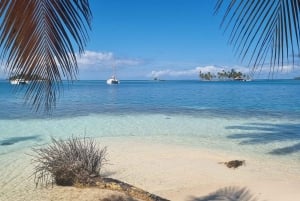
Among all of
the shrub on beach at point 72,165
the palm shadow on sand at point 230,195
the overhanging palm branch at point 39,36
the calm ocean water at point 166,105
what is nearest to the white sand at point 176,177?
the palm shadow on sand at point 230,195

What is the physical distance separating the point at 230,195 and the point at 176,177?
1.67 metres

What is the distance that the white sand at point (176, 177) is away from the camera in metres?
7.19

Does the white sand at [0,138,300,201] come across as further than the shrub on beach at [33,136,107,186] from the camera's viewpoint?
Yes

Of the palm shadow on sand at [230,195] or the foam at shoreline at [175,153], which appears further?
the foam at shoreline at [175,153]

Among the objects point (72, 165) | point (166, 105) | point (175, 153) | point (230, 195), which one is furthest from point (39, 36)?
point (166, 105)

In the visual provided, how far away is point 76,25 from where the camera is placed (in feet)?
7.75

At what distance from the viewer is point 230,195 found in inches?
292

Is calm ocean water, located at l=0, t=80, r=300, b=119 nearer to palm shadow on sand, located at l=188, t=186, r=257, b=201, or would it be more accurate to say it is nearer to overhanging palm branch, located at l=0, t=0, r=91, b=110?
overhanging palm branch, located at l=0, t=0, r=91, b=110

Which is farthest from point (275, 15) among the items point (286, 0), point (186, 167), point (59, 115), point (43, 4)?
point (59, 115)

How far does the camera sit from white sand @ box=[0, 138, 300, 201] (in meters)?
7.19

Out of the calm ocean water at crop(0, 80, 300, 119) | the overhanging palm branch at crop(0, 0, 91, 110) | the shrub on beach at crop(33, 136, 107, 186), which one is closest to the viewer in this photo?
the overhanging palm branch at crop(0, 0, 91, 110)

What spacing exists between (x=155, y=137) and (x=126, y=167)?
5.59 meters

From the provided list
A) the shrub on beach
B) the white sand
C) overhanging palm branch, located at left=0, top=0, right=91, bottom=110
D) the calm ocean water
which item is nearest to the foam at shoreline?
the white sand

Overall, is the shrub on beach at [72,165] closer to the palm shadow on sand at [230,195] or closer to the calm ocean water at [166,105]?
the calm ocean water at [166,105]
